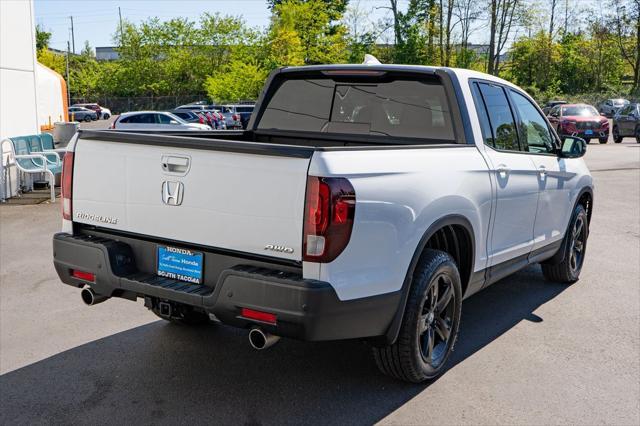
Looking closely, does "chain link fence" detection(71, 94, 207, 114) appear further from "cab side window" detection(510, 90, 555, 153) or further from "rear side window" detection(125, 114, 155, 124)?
"cab side window" detection(510, 90, 555, 153)

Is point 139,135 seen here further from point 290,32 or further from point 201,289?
point 290,32

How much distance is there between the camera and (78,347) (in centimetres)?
492

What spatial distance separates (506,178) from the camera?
5008 mm

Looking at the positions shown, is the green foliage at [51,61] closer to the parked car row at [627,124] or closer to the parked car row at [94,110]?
the parked car row at [94,110]

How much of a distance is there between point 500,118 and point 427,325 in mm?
1925

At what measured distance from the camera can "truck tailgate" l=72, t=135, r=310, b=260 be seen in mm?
3406

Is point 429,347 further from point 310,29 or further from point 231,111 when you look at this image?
point 310,29

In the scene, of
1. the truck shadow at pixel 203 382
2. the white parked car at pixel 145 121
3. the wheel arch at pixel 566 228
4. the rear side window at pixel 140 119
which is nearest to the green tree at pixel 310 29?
the white parked car at pixel 145 121

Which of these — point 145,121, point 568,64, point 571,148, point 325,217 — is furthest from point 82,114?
point 325,217

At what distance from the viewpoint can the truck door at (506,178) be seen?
193 inches

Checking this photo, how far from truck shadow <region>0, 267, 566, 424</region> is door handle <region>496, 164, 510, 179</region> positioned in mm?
1249

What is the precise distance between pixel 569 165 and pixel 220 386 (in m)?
3.91

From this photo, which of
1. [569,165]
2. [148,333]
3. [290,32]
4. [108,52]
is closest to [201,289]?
[148,333]

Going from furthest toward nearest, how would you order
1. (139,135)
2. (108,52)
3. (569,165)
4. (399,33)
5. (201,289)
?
(108,52), (399,33), (569,165), (139,135), (201,289)
